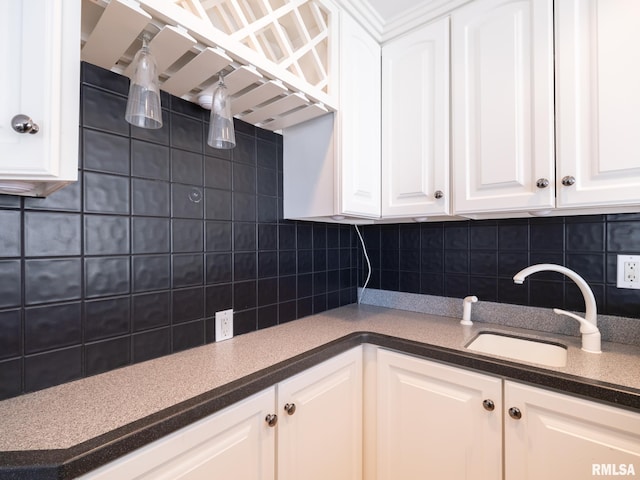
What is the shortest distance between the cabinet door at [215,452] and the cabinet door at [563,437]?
0.75 meters

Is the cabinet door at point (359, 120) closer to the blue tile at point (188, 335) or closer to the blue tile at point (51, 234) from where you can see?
the blue tile at point (188, 335)

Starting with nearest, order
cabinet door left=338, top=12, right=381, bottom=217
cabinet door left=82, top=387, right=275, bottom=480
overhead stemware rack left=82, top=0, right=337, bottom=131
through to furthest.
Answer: cabinet door left=82, top=387, right=275, bottom=480 → overhead stemware rack left=82, top=0, right=337, bottom=131 → cabinet door left=338, top=12, right=381, bottom=217

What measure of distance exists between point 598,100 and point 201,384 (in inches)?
58.1

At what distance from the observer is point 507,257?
4.75 ft

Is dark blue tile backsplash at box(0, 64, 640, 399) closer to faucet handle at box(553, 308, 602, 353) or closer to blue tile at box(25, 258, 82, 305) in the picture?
blue tile at box(25, 258, 82, 305)

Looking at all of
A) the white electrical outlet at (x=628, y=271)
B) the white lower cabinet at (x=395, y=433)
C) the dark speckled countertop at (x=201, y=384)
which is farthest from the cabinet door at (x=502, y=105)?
the white lower cabinet at (x=395, y=433)

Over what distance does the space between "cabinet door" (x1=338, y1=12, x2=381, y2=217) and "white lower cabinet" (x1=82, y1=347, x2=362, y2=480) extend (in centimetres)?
66

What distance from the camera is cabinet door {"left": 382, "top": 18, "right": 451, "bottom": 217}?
1299mm

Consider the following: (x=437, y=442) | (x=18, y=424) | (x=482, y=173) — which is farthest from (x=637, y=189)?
(x=18, y=424)

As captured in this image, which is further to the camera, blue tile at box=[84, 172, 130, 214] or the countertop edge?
blue tile at box=[84, 172, 130, 214]

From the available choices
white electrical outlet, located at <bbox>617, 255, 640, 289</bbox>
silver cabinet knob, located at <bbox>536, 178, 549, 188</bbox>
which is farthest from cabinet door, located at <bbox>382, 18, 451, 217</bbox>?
white electrical outlet, located at <bbox>617, 255, 640, 289</bbox>

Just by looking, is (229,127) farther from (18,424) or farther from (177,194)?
(18,424)

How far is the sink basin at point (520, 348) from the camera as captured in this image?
46.9 inches

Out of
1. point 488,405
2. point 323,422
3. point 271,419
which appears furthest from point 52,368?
point 488,405
